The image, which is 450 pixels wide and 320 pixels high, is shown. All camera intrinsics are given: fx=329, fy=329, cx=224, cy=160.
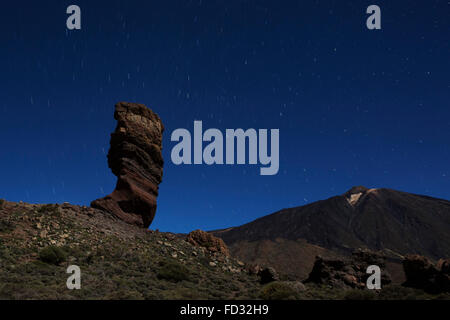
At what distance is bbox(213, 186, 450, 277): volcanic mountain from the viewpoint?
98062mm

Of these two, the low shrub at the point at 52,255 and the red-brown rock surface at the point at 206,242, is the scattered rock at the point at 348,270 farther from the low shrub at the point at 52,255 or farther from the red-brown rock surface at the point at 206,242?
the low shrub at the point at 52,255

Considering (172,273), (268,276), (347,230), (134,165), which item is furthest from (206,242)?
(347,230)

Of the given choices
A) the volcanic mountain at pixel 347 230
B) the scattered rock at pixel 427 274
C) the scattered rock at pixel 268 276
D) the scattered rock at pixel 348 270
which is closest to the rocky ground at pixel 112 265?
the scattered rock at pixel 268 276

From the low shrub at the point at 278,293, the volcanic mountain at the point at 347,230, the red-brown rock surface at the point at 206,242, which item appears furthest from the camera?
the volcanic mountain at the point at 347,230

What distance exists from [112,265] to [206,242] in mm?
14721

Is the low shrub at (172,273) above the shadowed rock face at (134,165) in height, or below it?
below

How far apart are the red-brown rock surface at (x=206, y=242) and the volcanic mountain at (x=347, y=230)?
5250cm

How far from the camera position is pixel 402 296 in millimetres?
20172

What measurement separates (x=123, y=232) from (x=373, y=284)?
20.8 metres

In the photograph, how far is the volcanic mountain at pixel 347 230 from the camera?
322 ft

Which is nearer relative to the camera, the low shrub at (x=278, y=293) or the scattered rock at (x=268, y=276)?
the low shrub at (x=278, y=293)

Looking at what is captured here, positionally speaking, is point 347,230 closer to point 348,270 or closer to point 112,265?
point 348,270
